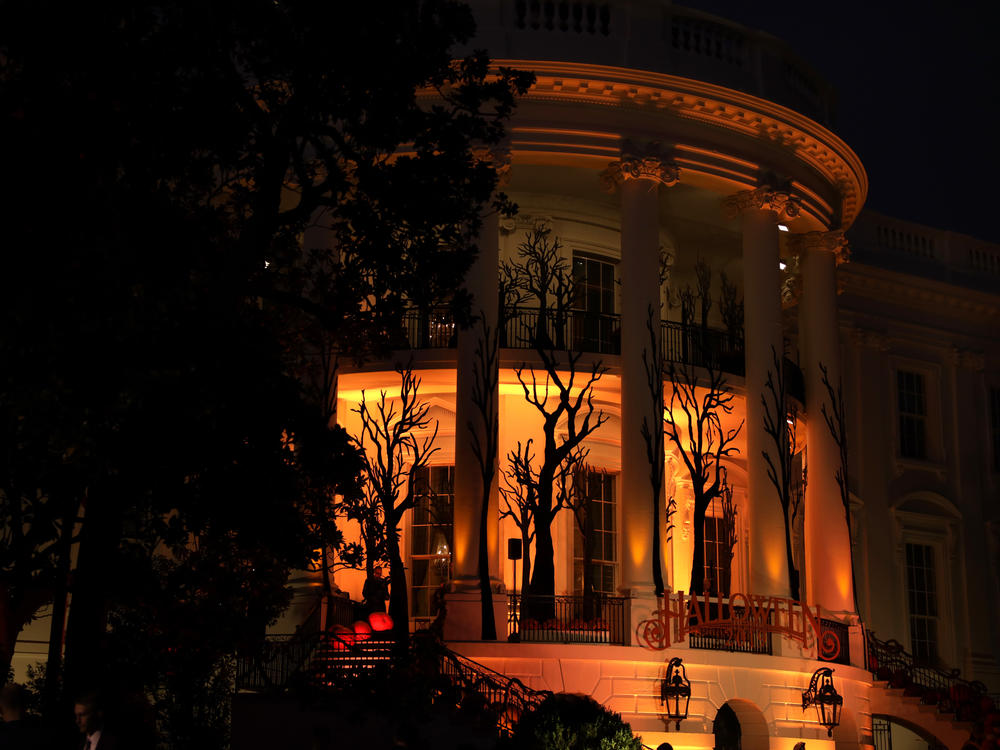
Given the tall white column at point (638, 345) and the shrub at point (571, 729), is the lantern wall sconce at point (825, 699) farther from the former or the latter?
the shrub at point (571, 729)

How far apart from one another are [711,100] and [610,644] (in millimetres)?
10229

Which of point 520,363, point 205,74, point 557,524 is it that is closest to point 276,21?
point 205,74

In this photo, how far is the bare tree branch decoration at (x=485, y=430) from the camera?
2200 cm

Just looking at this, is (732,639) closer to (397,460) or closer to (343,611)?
(343,611)

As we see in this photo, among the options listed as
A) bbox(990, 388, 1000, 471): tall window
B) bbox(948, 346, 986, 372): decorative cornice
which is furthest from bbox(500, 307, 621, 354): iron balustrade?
bbox(990, 388, 1000, 471): tall window

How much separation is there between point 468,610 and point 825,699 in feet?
21.1

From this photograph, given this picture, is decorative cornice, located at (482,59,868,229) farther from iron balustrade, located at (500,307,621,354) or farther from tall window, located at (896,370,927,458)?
tall window, located at (896,370,927,458)

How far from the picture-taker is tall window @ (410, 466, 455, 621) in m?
26.2

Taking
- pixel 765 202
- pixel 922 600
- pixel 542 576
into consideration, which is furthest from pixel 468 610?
pixel 922 600

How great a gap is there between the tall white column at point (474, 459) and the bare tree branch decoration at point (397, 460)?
91 centimetres

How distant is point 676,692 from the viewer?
2139 centimetres

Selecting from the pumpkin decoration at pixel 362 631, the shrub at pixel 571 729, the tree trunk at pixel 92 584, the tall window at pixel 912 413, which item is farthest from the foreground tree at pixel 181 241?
the tall window at pixel 912 413

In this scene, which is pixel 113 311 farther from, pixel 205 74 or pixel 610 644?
pixel 610 644

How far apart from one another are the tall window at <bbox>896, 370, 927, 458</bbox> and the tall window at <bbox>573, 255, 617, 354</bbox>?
10.2 metres
